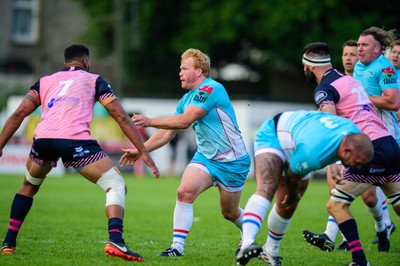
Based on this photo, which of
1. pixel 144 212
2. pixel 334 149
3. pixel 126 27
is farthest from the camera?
pixel 126 27

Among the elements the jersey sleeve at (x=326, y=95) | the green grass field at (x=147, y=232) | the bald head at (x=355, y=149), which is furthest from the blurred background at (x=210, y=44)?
the bald head at (x=355, y=149)

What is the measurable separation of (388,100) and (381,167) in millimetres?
1090

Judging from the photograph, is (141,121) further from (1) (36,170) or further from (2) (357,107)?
(2) (357,107)

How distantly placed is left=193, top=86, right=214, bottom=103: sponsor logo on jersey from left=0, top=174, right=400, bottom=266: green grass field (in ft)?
6.21

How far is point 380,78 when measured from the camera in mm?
9242

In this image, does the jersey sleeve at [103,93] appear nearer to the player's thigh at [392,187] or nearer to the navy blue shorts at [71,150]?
the navy blue shorts at [71,150]

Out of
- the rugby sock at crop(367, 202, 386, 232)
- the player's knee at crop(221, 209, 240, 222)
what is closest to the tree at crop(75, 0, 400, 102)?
the rugby sock at crop(367, 202, 386, 232)

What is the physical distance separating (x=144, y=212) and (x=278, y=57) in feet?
71.2

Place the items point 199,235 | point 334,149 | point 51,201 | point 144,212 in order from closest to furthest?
1. point 334,149
2. point 199,235
3. point 144,212
4. point 51,201

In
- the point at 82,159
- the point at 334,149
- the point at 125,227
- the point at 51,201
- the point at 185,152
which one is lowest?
the point at 185,152

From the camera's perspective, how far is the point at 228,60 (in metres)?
40.8

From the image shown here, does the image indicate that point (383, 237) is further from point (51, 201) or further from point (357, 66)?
point (51, 201)

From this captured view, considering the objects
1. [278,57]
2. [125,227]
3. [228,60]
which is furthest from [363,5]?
[125,227]

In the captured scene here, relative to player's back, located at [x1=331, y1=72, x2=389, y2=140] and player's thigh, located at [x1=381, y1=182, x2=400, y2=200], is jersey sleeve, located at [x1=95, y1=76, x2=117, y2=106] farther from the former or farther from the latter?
player's thigh, located at [x1=381, y1=182, x2=400, y2=200]
